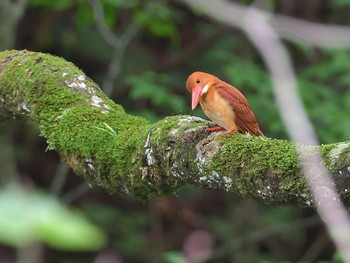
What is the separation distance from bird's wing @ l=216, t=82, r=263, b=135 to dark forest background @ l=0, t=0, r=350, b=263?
2.79 metres

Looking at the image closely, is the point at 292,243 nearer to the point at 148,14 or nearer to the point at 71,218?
the point at 148,14

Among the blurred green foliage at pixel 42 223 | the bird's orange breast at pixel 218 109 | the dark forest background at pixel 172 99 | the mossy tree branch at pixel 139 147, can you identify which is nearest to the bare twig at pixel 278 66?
the blurred green foliage at pixel 42 223

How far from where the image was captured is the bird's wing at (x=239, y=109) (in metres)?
2.61

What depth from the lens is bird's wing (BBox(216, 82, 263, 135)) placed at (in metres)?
2.61

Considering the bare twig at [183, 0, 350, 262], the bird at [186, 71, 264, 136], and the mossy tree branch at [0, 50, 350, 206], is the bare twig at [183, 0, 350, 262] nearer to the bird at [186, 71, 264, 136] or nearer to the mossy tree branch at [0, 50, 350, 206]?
the mossy tree branch at [0, 50, 350, 206]

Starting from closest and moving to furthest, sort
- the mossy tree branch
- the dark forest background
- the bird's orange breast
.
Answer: the mossy tree branch
the bird's orange breast
the dark forest background

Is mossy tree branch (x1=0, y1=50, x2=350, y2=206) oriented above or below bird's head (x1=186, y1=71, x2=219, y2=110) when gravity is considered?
below

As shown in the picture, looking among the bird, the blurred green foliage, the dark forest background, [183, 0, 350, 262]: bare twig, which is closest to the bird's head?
the bird

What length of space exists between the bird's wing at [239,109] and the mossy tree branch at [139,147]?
1.07 feet

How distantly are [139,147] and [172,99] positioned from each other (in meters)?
3.23

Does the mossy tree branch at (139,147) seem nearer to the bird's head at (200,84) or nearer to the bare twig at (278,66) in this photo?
the bird's head at (200,84)

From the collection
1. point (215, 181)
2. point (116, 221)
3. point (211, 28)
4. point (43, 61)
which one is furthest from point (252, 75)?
point (215, 181)

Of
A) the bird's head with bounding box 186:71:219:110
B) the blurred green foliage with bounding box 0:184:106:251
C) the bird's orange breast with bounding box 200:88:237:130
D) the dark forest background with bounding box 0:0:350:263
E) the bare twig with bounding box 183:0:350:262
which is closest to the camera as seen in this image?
the blurred green foliage with bounding box 0:184:106:251

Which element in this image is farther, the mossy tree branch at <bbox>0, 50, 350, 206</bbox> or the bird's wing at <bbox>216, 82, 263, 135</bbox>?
the bird's wing at <bbox>216, 82, 263, 135</bbox>
